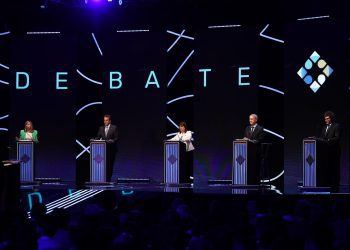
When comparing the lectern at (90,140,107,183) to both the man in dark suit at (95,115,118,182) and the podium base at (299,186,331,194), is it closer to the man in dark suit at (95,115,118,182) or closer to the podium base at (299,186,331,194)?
the man in dark suit at (95,115,118,182)

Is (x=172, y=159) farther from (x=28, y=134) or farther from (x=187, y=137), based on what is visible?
(x=28, y=134)

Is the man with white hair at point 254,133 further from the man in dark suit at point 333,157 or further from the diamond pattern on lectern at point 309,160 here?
the man in dark suit at point 333,157

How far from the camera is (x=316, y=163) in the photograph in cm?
1165

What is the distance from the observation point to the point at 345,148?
1331cm

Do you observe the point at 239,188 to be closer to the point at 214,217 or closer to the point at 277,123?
the point at 277,123

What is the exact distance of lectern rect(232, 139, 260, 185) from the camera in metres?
12.5

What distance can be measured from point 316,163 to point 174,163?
3.09 m

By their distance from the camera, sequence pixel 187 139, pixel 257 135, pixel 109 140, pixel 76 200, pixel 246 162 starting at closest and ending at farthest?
pixel 76 200 → pixel 246 162 → pixel 257 135 → pixel 109 140 → pixel 187 139

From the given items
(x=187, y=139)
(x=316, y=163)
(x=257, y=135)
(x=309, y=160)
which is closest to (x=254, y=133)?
(x=257, y=135)

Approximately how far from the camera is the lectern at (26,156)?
1355cm

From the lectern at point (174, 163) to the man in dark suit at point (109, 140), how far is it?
1.20m

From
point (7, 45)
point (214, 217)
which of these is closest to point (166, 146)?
point (7, 45)

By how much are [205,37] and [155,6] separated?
5.29 feet

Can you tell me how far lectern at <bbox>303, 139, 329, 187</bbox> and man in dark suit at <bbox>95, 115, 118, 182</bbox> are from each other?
4.23 meters
